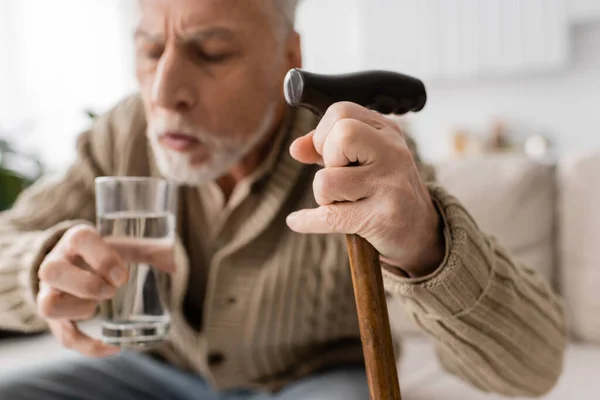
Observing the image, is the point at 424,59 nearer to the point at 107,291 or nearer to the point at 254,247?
the point at 254,247

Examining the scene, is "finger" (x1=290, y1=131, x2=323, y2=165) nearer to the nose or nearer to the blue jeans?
the nose

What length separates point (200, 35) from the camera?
0.76 metres

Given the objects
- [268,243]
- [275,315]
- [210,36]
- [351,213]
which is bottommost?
[275,315]

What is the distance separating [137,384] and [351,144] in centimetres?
78

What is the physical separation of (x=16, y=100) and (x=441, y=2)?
2.42 metres

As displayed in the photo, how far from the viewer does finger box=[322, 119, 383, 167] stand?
A: 46 centimetres

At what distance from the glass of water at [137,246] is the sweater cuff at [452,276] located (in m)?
0.30

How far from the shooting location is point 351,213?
484 millimetres

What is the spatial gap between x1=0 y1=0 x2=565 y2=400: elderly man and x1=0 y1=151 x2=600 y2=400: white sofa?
361 millimetres

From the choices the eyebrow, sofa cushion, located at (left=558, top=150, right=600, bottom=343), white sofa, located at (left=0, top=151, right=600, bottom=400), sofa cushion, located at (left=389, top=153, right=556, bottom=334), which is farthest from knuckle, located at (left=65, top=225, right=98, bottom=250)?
sofa cushion, located at (left=558, top=150, right=600, bottom=343)

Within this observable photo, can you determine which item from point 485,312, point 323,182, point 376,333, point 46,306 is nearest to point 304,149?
point 323,182

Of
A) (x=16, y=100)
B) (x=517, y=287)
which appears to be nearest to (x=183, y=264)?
(x=517, y=287)

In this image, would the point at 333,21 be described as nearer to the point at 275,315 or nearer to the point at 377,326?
the point at 275,315

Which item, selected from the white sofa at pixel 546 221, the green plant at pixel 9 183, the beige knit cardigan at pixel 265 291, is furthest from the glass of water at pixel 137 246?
the green plant at pixel 9 183
